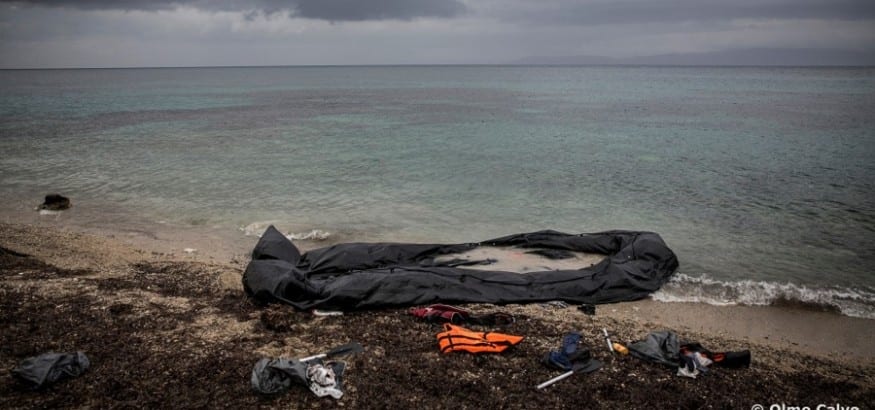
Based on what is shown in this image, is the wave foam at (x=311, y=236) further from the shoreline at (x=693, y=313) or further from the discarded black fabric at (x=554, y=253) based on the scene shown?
the discarded black fabric at (x=554, y=253)

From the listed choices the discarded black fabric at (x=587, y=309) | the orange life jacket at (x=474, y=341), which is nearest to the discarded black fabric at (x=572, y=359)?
the orange life jacket at (x=474, y=341)

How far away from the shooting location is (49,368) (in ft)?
22.3

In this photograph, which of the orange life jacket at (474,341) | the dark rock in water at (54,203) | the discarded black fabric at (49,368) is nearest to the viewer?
the discarded black fabric at (49,368)

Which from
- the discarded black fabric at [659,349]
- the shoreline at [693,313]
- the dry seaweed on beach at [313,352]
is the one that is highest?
the discarded black fabric at [659,349]

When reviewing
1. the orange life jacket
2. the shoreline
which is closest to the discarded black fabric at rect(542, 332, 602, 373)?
the orange life jacket

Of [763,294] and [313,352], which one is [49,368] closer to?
[313,352]

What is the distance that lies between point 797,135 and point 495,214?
24405 mm

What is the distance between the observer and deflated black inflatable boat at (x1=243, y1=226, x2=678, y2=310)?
9.48m

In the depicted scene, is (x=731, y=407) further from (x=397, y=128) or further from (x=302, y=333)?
(x=397, y=128)

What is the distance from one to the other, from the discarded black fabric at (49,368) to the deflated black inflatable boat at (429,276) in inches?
116

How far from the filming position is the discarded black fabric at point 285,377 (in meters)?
6.74

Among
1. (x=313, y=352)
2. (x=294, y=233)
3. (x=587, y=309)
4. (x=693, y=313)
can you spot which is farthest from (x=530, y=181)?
(x=313, y=352)

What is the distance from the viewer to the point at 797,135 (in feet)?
102

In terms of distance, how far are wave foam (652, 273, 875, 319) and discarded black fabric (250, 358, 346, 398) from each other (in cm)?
712
